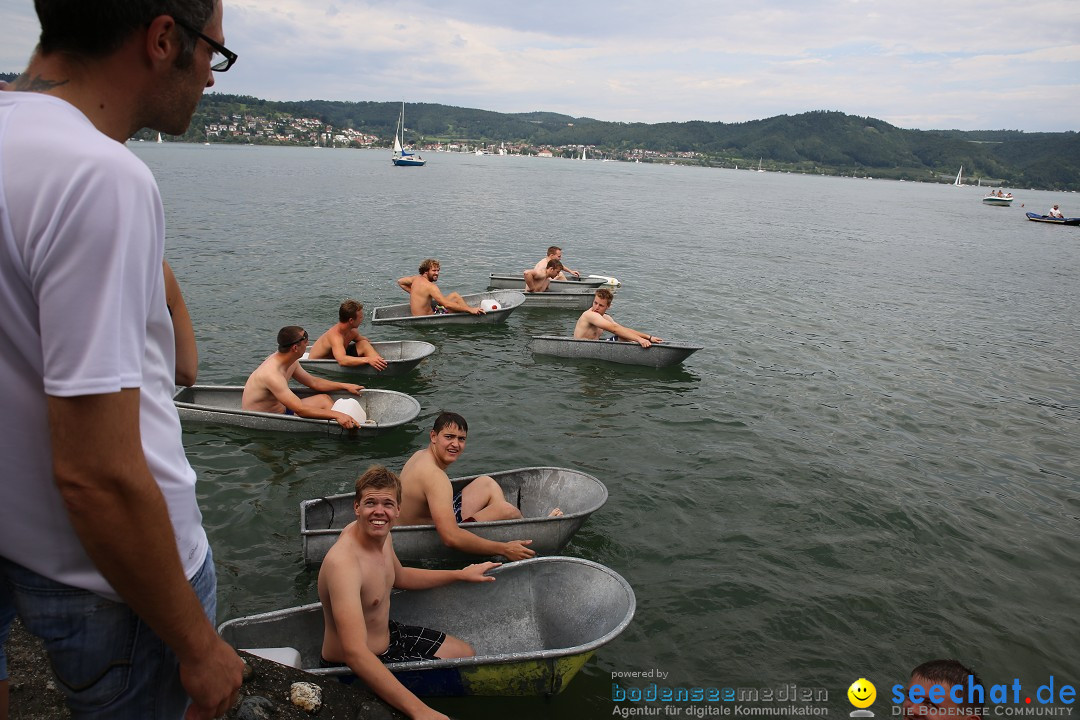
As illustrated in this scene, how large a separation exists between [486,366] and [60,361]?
12.8 m

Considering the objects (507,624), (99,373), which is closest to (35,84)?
(99,373)

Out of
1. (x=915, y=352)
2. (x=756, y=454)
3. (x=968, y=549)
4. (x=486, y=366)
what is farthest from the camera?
(x=915, y=352)

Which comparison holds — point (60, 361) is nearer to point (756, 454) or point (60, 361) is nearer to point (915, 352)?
point (756, 454)

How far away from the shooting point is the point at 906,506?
9617mm

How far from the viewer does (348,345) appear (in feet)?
41.0

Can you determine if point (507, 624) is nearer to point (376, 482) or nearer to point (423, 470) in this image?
point (423, 470)

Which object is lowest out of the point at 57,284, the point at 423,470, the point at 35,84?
the point at 423,470

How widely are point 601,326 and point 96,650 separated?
42.9 ft

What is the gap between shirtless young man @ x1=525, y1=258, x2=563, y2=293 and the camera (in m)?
19.2

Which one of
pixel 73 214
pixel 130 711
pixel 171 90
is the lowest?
pixel 130 711

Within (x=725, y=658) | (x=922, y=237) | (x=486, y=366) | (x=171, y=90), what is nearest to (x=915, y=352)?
(x=486, y=366)

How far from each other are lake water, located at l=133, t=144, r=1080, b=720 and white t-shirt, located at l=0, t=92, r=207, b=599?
4.48 m

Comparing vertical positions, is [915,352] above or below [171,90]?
below

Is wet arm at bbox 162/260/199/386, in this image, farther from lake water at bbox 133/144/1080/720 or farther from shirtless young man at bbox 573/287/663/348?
shirtless young man at bbox 573/287/663/348
